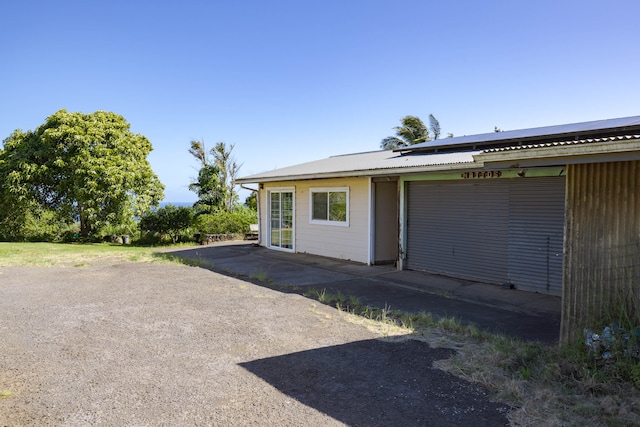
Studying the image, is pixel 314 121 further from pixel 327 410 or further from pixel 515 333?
pixel 327 410

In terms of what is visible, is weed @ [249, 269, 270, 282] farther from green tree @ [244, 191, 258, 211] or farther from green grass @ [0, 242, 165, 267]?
green tree @ [244, 191, 258, 211]

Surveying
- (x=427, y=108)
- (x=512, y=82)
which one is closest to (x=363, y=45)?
(x=512, y=82)

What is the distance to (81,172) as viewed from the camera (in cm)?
1758

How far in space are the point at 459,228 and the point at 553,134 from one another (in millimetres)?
2669

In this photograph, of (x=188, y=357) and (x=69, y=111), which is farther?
(x=69, y=111)

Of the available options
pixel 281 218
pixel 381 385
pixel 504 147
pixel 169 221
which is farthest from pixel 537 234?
pixel 169 221

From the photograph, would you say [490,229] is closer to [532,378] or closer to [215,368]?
[532,378]

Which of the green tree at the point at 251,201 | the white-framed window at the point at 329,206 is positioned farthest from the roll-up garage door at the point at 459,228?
the green tree at the point at 251,201

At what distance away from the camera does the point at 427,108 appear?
32.9m

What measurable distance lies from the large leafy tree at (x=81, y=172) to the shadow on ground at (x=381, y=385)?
51.9ft

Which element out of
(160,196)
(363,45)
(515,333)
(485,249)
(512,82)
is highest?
(363,45)

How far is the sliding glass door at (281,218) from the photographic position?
1470cm

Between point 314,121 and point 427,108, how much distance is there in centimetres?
1075

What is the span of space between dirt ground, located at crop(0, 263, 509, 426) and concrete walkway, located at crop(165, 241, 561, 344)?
4.73 feet
